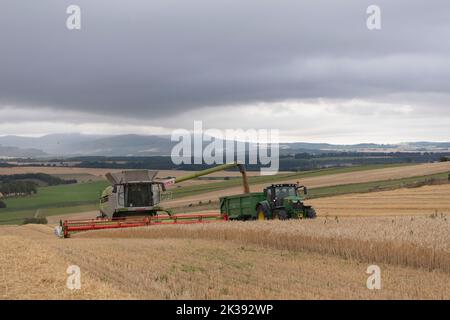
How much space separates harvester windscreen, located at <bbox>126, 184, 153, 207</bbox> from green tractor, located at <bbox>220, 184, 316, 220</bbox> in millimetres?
4670

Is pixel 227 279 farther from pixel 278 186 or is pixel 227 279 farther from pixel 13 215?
pixel 13 215

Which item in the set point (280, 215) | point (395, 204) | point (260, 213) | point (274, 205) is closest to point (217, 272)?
point (280, 215)

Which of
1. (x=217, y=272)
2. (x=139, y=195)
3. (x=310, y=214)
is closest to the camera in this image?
(x=217, y=272)

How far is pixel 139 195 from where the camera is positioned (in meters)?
31.3

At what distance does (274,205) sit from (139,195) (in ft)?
26.5

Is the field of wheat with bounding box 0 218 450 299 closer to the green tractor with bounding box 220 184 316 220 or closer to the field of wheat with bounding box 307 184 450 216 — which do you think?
the green tractor with bounding box 220 184 316 220

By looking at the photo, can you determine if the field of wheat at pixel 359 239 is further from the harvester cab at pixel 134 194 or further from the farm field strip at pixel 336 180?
the farm field strip at pixel 336 180

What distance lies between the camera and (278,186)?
27.2 meters

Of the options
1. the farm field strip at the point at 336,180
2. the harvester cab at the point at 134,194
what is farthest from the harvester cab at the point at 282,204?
the farm field strip at the point at 336,180

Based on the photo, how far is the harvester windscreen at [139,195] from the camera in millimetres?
31047

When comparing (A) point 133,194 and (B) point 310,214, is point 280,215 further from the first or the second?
(A) point 133,194
